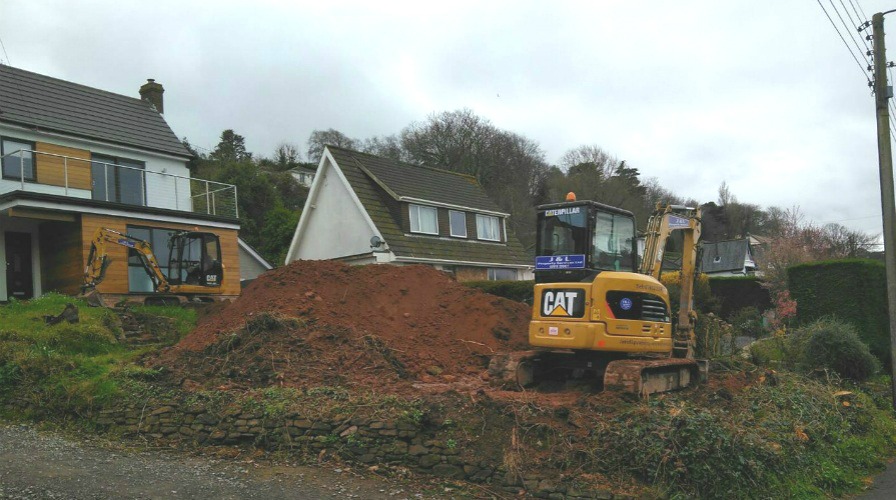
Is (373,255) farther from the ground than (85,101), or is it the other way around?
(85,101)

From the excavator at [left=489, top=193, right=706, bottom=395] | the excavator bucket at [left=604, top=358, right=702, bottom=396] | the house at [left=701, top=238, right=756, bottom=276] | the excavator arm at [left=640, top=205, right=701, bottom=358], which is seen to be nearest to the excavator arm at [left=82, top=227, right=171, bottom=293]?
the excavator at [left=489, top=193, right=706, bottom=395]

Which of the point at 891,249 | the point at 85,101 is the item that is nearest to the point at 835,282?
the point at 891,249

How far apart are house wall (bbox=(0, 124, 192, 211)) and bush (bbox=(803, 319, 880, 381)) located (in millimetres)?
18896

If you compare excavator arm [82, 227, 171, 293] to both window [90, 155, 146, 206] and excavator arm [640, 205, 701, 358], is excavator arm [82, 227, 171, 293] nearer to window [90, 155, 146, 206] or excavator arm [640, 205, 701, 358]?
window [90, 155, 146, 206]

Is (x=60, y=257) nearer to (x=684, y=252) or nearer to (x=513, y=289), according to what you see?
(x=513, y=289)

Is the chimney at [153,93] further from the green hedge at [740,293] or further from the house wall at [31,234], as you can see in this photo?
the green hedge at [740,293]

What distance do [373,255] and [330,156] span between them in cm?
460

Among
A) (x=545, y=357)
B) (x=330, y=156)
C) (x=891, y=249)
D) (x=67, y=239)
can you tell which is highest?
(x=330, y=156)

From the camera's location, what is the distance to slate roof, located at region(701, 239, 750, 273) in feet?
209

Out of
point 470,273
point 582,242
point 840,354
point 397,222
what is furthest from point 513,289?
point 582,242

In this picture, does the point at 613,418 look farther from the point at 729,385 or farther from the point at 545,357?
the point at 729,385

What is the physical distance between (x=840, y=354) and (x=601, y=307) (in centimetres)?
745

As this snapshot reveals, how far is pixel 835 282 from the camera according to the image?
18172 millimetres

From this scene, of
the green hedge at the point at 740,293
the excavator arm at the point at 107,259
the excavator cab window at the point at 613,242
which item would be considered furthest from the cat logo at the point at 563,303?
the green hedge at the point at 740,293
